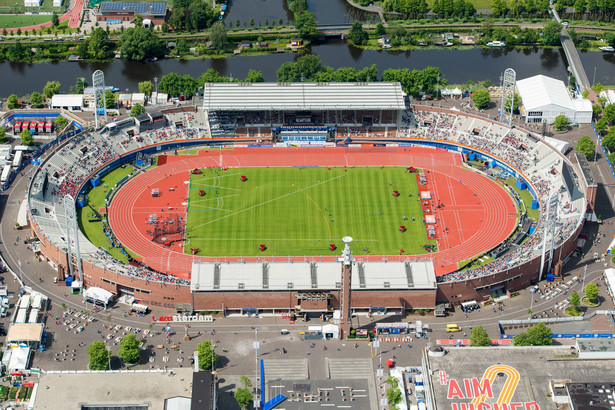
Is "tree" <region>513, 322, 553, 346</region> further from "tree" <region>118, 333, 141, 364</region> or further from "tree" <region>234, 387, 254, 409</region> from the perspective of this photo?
"tree" <region>118, 333, 141, 364</region>

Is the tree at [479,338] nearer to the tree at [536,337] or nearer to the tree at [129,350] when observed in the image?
the tree at [536,337]

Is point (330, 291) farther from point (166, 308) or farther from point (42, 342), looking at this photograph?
point (42, 342)

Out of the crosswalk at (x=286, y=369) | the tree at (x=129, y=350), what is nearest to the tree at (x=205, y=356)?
the crosswalk at (x=286, y=369)

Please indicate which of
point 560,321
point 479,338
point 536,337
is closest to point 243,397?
point 479,338

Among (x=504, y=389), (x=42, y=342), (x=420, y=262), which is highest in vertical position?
(x=420, y=262)

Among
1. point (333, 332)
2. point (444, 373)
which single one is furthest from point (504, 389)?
point (333, 332)

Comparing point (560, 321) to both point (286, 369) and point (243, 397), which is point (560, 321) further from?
point (243, 397)
